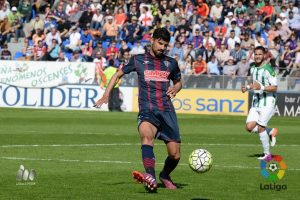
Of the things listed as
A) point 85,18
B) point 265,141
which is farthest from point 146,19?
point 265,141

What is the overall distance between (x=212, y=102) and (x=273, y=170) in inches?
833

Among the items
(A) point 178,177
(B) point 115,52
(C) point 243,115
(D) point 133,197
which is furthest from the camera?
(B) point 115,52

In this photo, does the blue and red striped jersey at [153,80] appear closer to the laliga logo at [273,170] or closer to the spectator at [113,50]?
the laliga logo at [273,170]

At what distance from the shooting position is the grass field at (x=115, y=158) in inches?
537

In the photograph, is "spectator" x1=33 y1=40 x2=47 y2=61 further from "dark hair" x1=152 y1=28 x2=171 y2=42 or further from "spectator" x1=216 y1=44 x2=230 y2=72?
"dark hair" x1=152 y1=28 x2=171 y2=42

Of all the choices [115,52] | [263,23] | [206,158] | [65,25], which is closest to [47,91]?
[115,52]

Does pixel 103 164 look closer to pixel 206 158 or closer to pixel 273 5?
pixel 206 158

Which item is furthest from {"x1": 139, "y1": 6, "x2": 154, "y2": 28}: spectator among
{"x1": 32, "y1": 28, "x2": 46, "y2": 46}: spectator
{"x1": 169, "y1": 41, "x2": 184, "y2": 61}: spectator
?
{"x1": 32, "y1": 28, "x2": 46, "y2": 46}: spectator

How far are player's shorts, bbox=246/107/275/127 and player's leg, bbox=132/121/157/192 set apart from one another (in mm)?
6601

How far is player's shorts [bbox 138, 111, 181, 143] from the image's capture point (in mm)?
13945

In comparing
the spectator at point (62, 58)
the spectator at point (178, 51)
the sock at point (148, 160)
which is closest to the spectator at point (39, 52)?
the spectator at point (62, 58)

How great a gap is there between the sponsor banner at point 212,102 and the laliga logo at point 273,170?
1752 centimetres

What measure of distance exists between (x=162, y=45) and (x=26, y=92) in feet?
85.0

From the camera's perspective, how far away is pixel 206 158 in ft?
46.9
